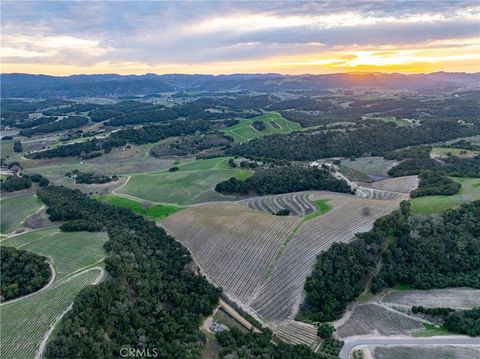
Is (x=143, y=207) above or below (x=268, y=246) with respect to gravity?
below

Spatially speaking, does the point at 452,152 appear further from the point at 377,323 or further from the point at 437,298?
the point at 377,323

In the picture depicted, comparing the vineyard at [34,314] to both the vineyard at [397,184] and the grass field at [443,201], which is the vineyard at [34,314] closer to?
the grass field at [443,201]

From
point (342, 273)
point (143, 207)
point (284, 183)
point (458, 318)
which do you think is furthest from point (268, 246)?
point (143, 207)

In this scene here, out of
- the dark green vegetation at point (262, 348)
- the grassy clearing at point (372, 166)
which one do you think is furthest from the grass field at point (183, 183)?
the dark green vegetation at point (262, 348)

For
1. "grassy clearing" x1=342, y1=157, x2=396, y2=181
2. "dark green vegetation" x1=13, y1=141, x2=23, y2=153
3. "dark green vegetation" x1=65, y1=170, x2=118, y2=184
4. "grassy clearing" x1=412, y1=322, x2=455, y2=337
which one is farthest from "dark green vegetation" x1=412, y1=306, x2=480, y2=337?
"dark green vegetation" x1=13, y1=141, x2=23, y2=153

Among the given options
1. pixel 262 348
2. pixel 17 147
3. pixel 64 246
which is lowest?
pixel 262 348

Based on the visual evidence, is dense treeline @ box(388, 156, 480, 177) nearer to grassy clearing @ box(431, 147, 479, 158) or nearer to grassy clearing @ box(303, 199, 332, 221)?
grassy clearing @ box(431, 147, 479, 158)
